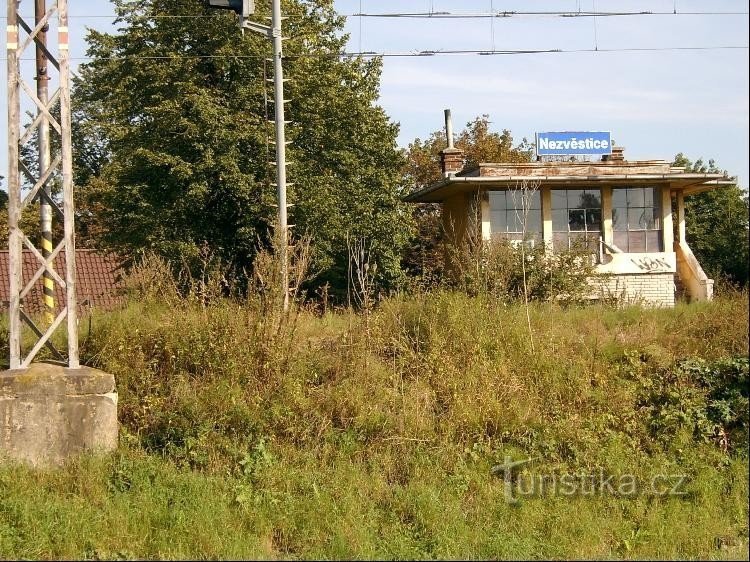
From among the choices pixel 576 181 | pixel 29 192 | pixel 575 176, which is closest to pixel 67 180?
pixel 29 192

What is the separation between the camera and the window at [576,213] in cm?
2644

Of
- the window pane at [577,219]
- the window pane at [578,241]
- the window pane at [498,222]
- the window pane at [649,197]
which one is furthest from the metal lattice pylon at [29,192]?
the window pane at [649,197]

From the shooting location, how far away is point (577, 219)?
26531 millimetres

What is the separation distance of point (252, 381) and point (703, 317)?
269 inches

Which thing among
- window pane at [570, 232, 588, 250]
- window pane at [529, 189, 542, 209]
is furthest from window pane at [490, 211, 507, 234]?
window pane at [570, 232, 588, 250]

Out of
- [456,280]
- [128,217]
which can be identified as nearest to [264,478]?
[456,280]

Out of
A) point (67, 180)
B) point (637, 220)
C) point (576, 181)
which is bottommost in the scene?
point (67, 180)

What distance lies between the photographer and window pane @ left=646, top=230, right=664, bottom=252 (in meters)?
26.8

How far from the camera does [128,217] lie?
80.1ft

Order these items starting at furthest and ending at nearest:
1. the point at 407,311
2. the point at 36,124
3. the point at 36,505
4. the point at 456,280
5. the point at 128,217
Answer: the point at 128,217 → the point at 456,280 → the point at 407,311 → the point at 36,124 → the point at 36,505

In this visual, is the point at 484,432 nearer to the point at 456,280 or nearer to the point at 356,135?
the point at 456,280

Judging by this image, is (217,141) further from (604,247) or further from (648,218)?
(648,218)

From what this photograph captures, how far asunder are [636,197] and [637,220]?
714 mm

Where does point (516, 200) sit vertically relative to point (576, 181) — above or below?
below
